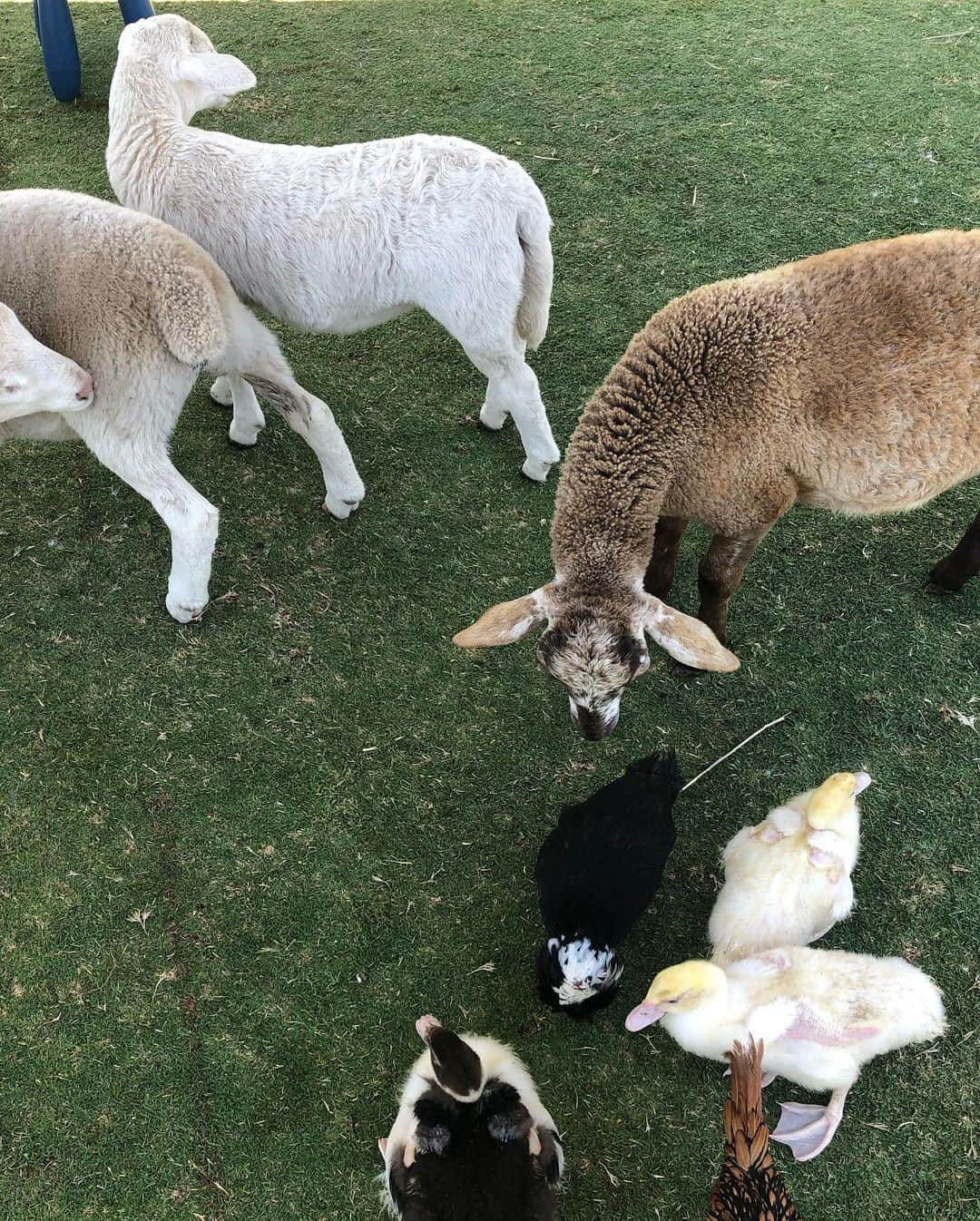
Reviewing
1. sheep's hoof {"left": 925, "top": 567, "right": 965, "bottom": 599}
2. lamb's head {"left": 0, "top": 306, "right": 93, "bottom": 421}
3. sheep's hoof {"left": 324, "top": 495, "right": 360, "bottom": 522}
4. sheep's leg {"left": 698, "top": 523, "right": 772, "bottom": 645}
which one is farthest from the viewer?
sheep's hoof {"left": 324, "top": 495, "right": 360, "bottom": 522}

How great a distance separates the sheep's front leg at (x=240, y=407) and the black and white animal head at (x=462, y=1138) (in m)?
2.98

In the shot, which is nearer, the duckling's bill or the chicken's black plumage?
the duckling's bill

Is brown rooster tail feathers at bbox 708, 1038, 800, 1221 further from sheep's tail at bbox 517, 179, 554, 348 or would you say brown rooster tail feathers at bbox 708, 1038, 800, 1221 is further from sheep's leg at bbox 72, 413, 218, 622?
sheep's tail at bbox 517, 179, 554, 348

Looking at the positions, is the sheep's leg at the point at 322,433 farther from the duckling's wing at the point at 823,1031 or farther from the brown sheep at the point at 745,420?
the duckling's wing at the point at 823,1031

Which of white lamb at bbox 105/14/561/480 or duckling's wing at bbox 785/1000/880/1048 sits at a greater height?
white lamb at bbox 105/14/561/480

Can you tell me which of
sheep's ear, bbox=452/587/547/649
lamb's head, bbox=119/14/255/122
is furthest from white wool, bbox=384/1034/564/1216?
lamb's head, bbox=119/14/255/122

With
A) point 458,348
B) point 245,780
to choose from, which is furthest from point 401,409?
point 245,780

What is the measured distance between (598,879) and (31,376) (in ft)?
8.60

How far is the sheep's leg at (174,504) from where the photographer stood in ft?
10.8

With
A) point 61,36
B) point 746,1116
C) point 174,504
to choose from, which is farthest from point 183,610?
point 61,36

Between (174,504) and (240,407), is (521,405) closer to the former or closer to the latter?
(240,407)

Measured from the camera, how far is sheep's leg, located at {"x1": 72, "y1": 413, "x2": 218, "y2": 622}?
3299mm

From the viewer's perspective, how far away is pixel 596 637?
8.91 feet

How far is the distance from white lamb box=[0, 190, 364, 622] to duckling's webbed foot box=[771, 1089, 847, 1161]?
3170 mm
